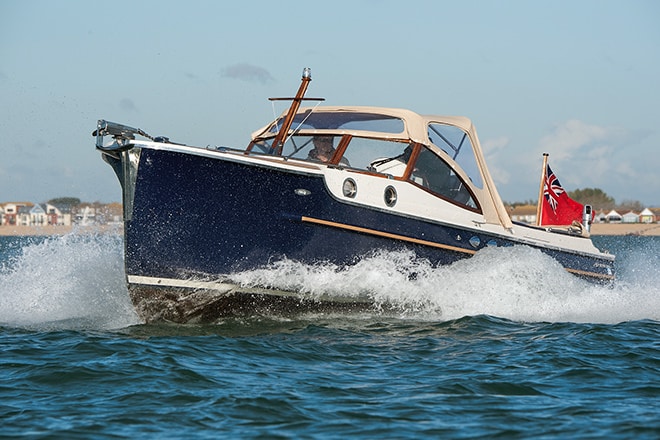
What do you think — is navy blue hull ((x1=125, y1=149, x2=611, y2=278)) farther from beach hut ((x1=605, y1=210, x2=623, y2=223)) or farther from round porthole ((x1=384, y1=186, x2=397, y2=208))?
beach hut ((x1=605, y1=210, x2=623, y2=223))

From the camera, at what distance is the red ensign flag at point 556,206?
14289mm

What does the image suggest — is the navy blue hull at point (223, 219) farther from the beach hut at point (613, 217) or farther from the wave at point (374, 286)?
the beach hut at point (613, 217)

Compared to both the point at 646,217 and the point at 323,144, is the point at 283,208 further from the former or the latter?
the point at 646,217

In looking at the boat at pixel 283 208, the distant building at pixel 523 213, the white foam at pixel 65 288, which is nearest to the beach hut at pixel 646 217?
the distant building at pixel 523 213

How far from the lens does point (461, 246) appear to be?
36.0ft

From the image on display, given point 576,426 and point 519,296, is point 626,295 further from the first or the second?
point 576,426

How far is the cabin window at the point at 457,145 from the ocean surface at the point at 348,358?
1080mm

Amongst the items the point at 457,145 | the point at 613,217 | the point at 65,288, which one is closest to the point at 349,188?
the point at 457,145

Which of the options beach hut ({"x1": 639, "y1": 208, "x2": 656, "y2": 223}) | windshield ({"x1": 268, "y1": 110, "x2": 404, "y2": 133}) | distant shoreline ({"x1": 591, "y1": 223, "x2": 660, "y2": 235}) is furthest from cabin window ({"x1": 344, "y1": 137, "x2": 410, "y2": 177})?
beach hut ({"x1": 639, "y1": 208, "x2": 656, "y2": 223})

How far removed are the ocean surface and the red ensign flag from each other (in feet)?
6.19

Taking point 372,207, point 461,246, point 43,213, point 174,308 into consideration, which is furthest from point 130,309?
point 43,213

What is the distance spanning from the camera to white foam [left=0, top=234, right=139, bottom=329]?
10.2 m

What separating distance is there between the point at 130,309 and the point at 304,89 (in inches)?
126

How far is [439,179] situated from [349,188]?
169 cm
